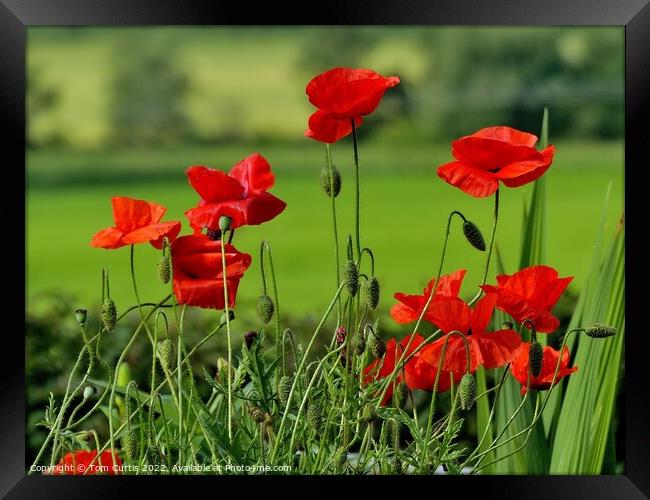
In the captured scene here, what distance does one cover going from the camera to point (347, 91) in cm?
143

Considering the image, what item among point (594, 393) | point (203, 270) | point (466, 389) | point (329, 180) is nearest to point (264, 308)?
point (203, 270)

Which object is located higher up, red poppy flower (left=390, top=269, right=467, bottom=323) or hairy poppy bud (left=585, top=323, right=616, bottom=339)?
red poppy flower (left=390, top=269, right=467, bottom=323)

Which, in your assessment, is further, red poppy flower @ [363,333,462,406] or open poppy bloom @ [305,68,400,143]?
red poppy flower @ [363,333,462,406]

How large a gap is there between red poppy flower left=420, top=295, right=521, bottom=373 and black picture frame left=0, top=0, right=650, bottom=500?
172 mm

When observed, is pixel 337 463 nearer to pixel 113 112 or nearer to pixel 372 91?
pixel 372 91

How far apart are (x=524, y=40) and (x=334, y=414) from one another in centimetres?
129

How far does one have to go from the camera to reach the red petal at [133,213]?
148 centimetres

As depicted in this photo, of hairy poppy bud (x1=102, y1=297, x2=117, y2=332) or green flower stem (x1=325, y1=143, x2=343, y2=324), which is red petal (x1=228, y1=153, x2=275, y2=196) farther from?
hairy poppy bud (x1=102, y1=297, x2=117, y2=332)

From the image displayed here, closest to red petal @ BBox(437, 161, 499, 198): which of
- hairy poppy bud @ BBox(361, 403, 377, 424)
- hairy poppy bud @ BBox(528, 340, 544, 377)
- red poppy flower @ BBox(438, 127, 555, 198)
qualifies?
red poppy flower @ BBox(438, 127, 555, 198)

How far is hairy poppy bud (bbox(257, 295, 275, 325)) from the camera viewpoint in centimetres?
146

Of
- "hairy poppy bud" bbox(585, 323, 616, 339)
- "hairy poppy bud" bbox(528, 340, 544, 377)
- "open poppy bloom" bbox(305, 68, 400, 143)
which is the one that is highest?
"open poppy bloom" bbox(305, 68, 400, 143)

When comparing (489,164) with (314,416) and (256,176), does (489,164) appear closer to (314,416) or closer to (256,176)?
(256,176)

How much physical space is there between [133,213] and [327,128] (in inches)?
12.7

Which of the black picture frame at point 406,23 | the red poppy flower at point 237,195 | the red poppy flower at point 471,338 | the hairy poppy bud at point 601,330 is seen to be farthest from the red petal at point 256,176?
the hairy poppy bud at point 601,330
